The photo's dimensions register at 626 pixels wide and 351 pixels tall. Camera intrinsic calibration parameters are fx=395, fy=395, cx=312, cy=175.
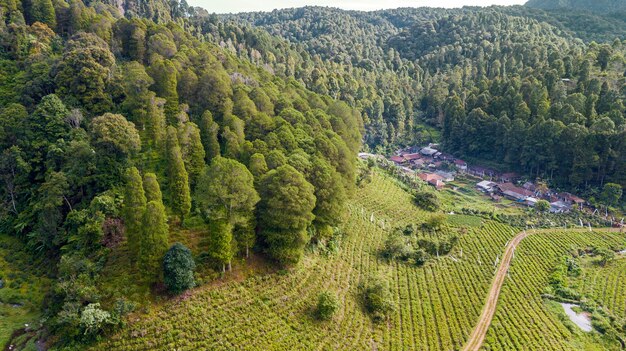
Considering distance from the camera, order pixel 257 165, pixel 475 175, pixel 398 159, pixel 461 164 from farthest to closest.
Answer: pixel 398 159, pixel 461 164, pixel 475 175, pixel 257 165

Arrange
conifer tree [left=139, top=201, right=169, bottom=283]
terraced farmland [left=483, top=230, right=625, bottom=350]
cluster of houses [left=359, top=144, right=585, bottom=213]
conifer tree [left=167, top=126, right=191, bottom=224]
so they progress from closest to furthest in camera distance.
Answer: conifer tree [left=139, top=201, right=169, bottom=283] < terraced farmland [left=483, top=230, right=625, bottom=350] < conifer tree [left=167, top=126, right=191, bottom=224] < cluster of houses [left=359, top=144, right=585, bottom=213]

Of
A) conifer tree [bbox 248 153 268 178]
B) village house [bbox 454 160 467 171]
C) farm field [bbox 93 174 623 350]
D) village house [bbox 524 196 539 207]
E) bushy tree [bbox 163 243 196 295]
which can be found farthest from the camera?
village house [bbox 454 160 467 171]

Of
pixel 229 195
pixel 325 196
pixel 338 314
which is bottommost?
pixel 338 314

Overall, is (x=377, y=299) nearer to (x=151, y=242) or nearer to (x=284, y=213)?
(x=284, y=213)

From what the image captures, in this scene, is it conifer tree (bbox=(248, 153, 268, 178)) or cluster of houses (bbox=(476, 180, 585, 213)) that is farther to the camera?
cluster of houses (bbox=(476, 180, 585, 213))

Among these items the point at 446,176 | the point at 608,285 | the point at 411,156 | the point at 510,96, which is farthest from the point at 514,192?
the point at 510,96

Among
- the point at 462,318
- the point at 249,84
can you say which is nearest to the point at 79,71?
the point at 249,84

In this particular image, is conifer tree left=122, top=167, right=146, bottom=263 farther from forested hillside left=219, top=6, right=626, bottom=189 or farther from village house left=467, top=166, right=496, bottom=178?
village house left=467, top=166, right=496, bottom=178

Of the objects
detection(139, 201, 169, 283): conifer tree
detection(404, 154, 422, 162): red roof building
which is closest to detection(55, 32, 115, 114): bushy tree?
detection(139, 201, 169, 283): conifer tree
